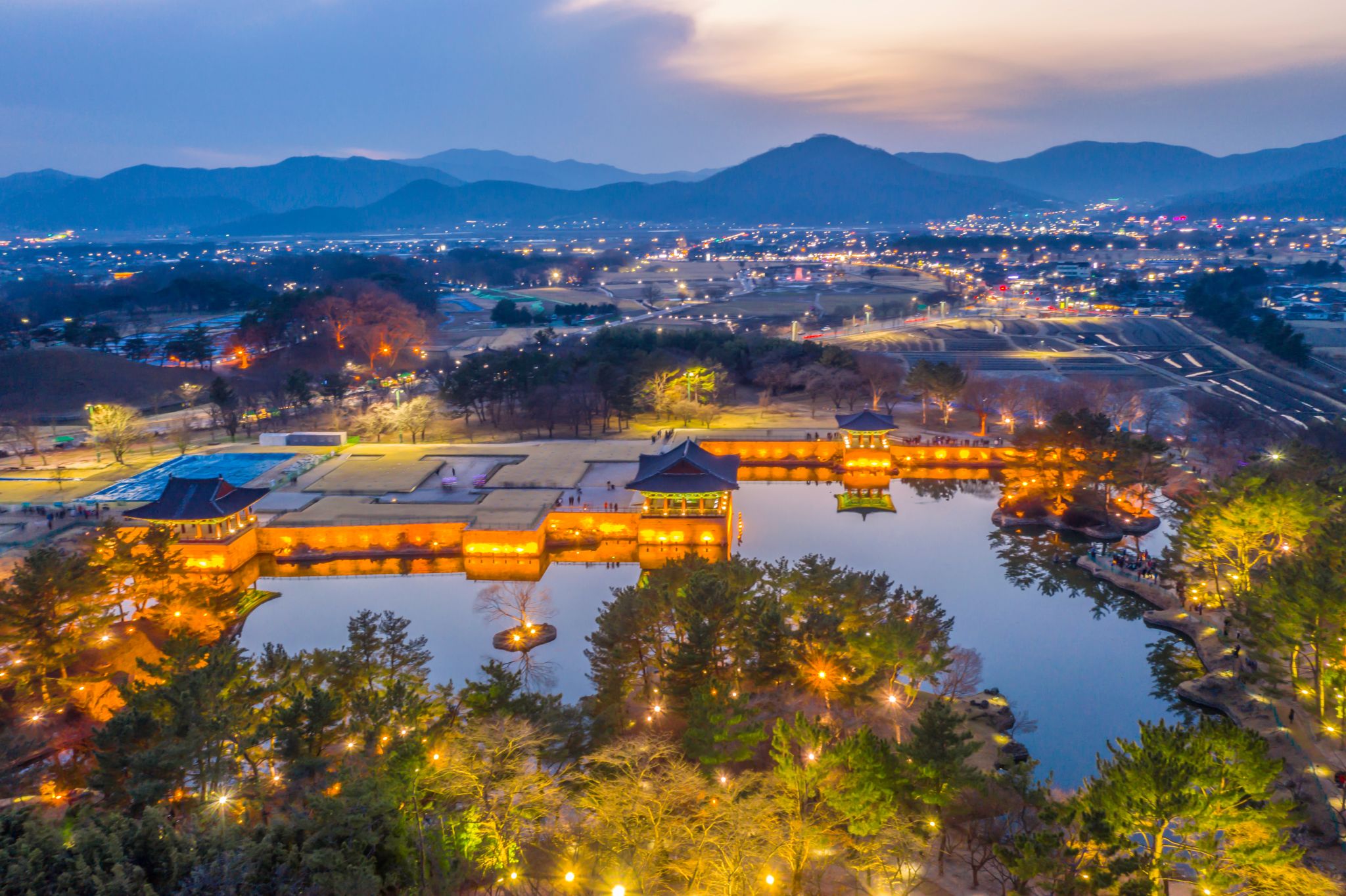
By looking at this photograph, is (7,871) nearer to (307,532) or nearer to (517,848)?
(517,848)

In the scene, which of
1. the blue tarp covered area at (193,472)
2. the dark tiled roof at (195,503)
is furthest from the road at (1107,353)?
the dark tiled roof at (195,503)

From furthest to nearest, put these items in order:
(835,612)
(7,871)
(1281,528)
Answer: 1. (1281,528)
2. (835,612)
3. (7,871)

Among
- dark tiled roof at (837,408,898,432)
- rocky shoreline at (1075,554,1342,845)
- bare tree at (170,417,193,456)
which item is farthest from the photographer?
bare tree at (170,417,193,456)

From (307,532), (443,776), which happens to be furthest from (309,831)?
(307,532)

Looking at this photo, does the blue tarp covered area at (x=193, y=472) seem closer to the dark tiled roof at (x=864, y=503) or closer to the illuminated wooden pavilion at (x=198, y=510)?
the illuminated wooden pavilion at (x=198, y=510)

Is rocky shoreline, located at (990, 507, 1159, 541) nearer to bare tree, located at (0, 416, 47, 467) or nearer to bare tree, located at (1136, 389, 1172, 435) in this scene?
bare tree, located at (1136, 389, 1172, 435)

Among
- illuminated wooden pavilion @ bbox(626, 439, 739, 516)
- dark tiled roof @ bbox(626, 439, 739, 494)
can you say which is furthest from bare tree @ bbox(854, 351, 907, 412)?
illuminated wooden pavilion @ bbox(626, 439, 739, 516)
